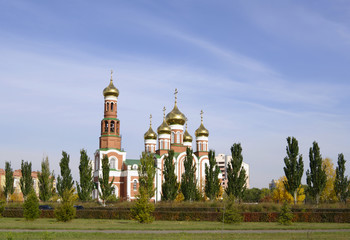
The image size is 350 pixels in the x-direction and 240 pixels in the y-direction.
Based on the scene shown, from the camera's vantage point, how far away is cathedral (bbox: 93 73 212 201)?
2445 inches

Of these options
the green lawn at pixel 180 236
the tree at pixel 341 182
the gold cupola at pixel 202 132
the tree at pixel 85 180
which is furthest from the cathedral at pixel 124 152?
the green lawn at pixel 180 236

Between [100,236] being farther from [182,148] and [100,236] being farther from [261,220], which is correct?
[182,148]

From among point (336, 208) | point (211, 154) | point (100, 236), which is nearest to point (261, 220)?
point (336, 208)

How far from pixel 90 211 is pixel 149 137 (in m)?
35.6

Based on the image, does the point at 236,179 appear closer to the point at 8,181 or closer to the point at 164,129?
the point at 164,129

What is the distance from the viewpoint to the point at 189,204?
140 ft

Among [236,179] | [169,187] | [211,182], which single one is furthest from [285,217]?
[211,182]

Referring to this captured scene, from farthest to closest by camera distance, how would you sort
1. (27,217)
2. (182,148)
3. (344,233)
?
(182,148) < (27,217) < (344,233)

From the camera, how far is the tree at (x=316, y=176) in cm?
4169

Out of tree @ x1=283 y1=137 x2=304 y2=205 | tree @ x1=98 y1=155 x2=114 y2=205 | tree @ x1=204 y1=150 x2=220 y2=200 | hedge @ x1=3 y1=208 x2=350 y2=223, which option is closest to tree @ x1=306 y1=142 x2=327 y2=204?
tree @ x1=283 y1=137 x2=304 y2=205

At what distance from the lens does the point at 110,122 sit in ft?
204

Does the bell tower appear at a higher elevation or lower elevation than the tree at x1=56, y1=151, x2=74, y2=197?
higher

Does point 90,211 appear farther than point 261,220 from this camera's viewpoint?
Yes

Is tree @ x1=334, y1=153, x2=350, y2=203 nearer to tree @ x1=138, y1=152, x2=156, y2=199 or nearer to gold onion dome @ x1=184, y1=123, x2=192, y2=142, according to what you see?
tree @ x1=138, y1=152, x2=156, y2=199
